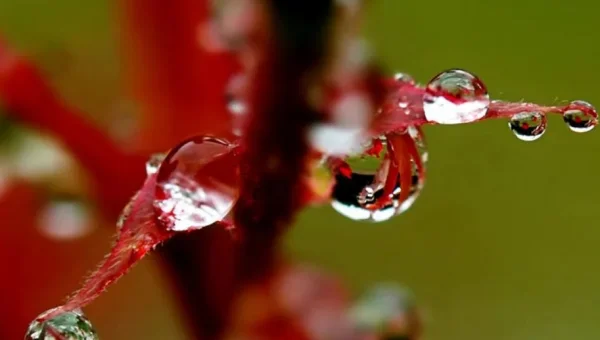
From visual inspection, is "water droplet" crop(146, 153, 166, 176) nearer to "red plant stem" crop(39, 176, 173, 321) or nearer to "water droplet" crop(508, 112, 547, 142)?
"red plant stem" crop(39, 176, 173, 321)

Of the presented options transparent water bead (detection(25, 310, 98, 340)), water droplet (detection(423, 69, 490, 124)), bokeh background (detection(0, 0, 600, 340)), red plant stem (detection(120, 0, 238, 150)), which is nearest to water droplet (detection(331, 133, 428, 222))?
water droplet (detection(423, 69, 490, 124))

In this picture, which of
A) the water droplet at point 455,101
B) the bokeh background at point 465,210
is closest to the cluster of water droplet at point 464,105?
the water droplet at point 455,101

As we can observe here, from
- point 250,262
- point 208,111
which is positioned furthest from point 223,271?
point 208,111

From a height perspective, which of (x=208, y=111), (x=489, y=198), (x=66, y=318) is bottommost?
(x=66, y=318)

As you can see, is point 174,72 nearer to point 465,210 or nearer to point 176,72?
point 176,72

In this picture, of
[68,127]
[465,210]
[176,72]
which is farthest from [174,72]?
Answer: [465,210]

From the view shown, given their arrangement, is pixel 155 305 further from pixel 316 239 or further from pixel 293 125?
pixel 293 125

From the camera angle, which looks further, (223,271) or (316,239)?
(316,239)
